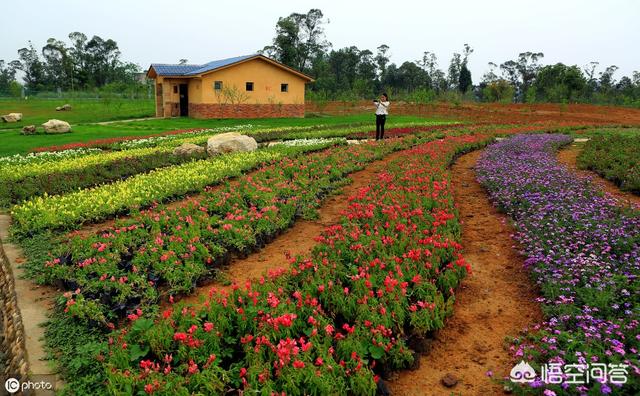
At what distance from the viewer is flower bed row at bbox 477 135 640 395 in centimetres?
388

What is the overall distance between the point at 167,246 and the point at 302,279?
8.28 ft

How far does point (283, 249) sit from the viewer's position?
747 centimetres

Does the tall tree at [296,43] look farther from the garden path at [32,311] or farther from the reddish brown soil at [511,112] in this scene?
the garden path at [32,311]

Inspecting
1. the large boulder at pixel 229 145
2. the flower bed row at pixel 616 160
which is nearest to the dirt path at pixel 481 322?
the flower bed row at pixel 616 160

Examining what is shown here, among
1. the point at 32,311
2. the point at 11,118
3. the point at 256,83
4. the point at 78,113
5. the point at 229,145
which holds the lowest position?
the point at 32,311

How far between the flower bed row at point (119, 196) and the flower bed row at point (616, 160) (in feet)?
29.7

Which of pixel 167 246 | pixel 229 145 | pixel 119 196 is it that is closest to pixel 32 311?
pixel 167 246

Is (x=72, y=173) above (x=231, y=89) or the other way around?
the other way around

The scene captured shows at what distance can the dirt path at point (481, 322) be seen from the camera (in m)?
4.21

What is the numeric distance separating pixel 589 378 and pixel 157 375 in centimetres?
351

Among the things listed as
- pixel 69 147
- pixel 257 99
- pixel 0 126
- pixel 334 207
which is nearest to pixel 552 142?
pixel 334 207

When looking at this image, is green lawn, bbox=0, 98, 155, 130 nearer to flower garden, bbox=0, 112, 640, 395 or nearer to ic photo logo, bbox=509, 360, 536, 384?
flower garden, bbox=0, 112, 640, 395

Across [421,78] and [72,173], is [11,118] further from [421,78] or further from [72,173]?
[421,78]

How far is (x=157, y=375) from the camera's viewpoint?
394 cm
